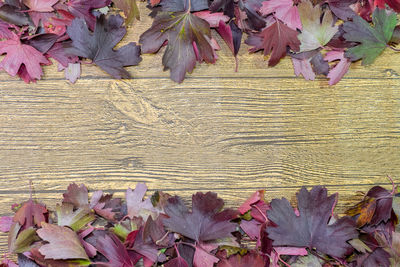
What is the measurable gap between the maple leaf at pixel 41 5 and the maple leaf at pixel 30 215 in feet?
1.66

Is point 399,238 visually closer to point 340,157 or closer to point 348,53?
point 340,157

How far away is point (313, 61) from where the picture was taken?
3.36 ft

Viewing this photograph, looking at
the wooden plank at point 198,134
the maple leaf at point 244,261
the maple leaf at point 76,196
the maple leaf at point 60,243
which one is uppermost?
the wooden plank at point 198,134

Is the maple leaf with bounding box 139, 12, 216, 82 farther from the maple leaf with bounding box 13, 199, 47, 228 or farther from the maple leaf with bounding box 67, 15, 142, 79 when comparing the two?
the maple leaf with bounding box 13, 199, 47, 228

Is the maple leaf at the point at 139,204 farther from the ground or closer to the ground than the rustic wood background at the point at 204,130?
closer to the ground

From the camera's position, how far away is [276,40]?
0.99 meters

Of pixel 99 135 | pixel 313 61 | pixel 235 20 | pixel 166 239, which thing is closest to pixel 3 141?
pixel 99 135

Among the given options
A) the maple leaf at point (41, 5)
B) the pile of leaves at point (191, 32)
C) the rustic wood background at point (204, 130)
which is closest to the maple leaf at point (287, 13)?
the pile of leaves at point (191, 32)

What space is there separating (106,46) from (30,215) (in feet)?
1.58

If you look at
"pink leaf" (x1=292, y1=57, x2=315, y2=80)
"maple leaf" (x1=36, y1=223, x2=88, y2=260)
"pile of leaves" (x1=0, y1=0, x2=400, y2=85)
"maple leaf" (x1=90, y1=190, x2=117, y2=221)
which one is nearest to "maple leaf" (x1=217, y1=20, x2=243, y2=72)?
"pile of leaves" (x1=0, y1=0, x2=400, y2=85)

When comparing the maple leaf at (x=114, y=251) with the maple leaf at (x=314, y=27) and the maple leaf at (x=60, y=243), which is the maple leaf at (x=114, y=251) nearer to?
the maple leaf at (x=60, y=243)

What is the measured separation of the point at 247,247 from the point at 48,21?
81 cm

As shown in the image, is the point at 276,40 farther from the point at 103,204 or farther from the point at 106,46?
the point at 103,204

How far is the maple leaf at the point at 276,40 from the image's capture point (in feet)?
3.23
